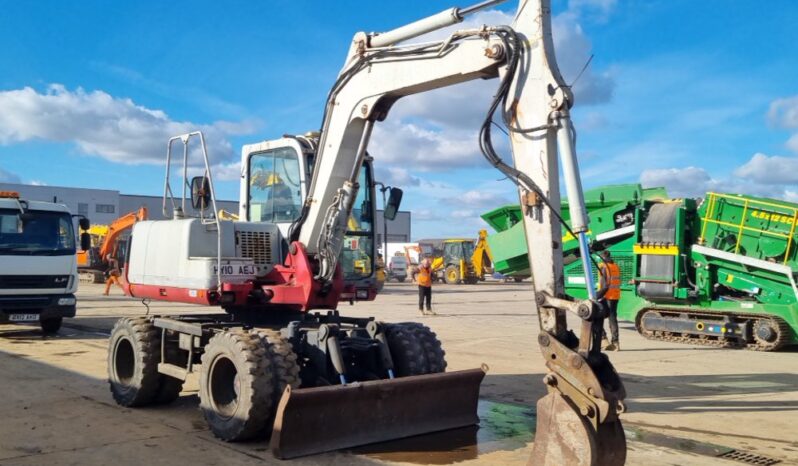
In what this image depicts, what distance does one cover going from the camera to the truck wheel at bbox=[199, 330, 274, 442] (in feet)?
20.3

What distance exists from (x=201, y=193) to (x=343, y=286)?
73.1 inches

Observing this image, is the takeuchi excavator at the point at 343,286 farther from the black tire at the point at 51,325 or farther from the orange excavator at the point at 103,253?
the orange excavator at the point at 103,253

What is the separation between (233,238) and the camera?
7789mm

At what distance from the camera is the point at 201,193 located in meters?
7.86

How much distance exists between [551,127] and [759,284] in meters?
9.83

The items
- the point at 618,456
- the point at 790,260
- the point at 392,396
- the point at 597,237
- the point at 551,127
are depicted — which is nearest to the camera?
the point at 618,456

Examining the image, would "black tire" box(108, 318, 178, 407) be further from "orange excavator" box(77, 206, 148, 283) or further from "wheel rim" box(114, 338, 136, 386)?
"orange excavator" box(77, 206, 148, 283)

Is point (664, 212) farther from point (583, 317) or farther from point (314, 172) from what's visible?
point (583, 317)


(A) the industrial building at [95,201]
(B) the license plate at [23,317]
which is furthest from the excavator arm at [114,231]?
(A) the industrial building at [95,201]

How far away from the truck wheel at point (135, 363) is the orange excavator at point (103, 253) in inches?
680

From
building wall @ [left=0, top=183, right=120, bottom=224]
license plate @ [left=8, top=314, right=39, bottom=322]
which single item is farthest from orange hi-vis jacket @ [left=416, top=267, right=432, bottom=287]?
building wall @ [left=0, top=183, right=120, bottom=224]

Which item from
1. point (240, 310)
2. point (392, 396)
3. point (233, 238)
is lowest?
point (392, 396)

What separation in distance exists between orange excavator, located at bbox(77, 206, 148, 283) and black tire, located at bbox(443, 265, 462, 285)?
57.1 feet

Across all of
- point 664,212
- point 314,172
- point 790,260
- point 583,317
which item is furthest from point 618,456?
point 664,212
